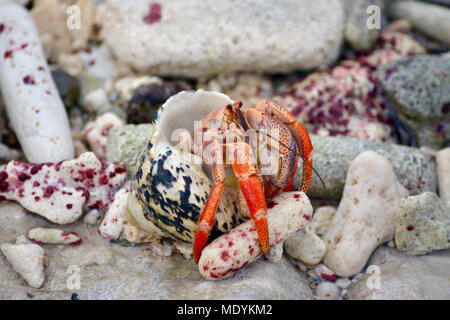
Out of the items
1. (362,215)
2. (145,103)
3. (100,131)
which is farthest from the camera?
(145,103)

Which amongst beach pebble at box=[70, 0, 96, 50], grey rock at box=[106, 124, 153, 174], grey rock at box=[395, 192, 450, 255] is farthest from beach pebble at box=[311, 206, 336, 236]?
beach pebble at box=[70, 0, 96, 50]

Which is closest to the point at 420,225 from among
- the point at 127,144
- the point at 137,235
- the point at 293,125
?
the point at 293,125

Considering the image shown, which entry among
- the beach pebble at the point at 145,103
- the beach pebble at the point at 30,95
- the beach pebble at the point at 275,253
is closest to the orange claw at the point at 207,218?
the beach pebble at the point at 275,253

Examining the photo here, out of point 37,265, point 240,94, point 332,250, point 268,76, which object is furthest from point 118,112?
point 332,250

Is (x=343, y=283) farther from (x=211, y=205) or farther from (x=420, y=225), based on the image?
(x=211, y=205)

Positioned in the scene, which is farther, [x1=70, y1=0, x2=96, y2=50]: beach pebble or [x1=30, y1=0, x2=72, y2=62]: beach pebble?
[x1=70, y1=0, x2=96, y2=50]: beach pebble

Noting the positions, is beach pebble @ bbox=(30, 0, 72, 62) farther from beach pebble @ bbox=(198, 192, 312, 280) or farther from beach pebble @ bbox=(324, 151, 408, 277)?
beach pebble @ bbox=(324, 151, 408, 277)

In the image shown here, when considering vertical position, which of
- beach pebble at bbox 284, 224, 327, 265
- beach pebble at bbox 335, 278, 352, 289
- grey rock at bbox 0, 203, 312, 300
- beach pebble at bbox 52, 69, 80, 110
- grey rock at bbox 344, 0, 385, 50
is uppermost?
grey rock at bbox 344, 0, 385, 50
